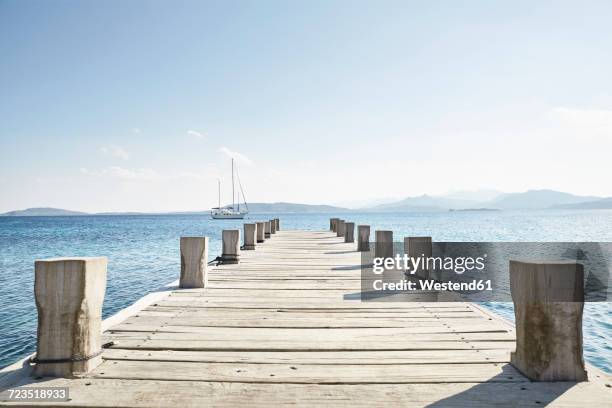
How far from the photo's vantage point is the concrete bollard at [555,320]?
289cm

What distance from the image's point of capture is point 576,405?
2594 millimetres

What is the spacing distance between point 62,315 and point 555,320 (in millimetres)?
3672

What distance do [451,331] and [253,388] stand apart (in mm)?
2289

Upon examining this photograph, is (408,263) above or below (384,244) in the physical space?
below

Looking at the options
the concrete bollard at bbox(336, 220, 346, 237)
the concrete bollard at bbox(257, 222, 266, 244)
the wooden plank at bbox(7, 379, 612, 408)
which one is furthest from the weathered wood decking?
the concrete bollard at bbox(336, 220, 346, 237)

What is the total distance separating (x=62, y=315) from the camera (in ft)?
10.0

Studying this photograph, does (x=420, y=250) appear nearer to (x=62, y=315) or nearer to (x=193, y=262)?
(x=193, y=262)

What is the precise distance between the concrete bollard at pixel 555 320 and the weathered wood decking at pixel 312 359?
5.3 inches

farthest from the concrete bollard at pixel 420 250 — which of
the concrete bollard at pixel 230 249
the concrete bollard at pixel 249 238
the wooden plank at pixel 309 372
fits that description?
the concrete bollard at pixel 249 238

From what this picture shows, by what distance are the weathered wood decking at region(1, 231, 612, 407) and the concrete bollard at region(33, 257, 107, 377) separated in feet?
0.40

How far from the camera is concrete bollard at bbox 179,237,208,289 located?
6.41 metres

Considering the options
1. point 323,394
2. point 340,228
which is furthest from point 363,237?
point 323,394

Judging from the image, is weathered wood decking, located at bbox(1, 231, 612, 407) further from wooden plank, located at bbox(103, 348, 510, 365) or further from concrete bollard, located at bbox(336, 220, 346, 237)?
concrete bollard, located at bbox(336, 220, 346, 237)

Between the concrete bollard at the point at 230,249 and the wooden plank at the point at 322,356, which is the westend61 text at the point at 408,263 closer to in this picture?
the wooden plank at the point at 322,356
